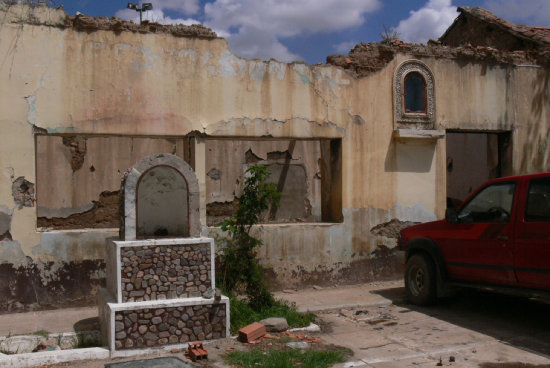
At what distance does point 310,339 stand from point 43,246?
4087 millimetres

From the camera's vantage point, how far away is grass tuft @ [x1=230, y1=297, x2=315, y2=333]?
6.69 m

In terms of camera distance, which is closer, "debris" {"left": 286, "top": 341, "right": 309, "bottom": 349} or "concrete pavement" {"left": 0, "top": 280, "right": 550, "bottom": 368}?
"concrete pavement" {"left": 0, "top": 280, "right": 550, "bottom": 368}

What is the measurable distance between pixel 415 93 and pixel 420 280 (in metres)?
3.73

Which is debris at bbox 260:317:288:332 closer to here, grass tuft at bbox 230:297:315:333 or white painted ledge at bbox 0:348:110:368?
grass tuft at bbox 230:297:315:333

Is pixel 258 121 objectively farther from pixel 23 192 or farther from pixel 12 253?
pixel 12 253

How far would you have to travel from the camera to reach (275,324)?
253 inches

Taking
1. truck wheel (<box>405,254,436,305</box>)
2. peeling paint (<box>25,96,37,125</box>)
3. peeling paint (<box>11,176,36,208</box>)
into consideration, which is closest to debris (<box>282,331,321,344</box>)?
truck wheel (<box>405,254,436,305</box>)

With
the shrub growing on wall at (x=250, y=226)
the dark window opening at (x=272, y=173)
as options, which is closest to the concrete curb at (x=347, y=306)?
the shrub growing on wall at (x=250, y=226)

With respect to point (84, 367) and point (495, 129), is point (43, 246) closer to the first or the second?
point (84, 367)

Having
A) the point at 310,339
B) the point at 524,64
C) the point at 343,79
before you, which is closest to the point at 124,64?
the point at 343,79

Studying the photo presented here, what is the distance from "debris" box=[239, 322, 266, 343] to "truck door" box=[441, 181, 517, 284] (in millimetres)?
2933

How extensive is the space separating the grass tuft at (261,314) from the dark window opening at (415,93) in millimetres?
4721

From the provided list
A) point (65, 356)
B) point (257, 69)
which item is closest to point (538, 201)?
point (257, 69)

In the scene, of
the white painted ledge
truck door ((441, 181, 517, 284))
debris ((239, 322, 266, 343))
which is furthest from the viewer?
truck door ((441, 181, 517, 284))
